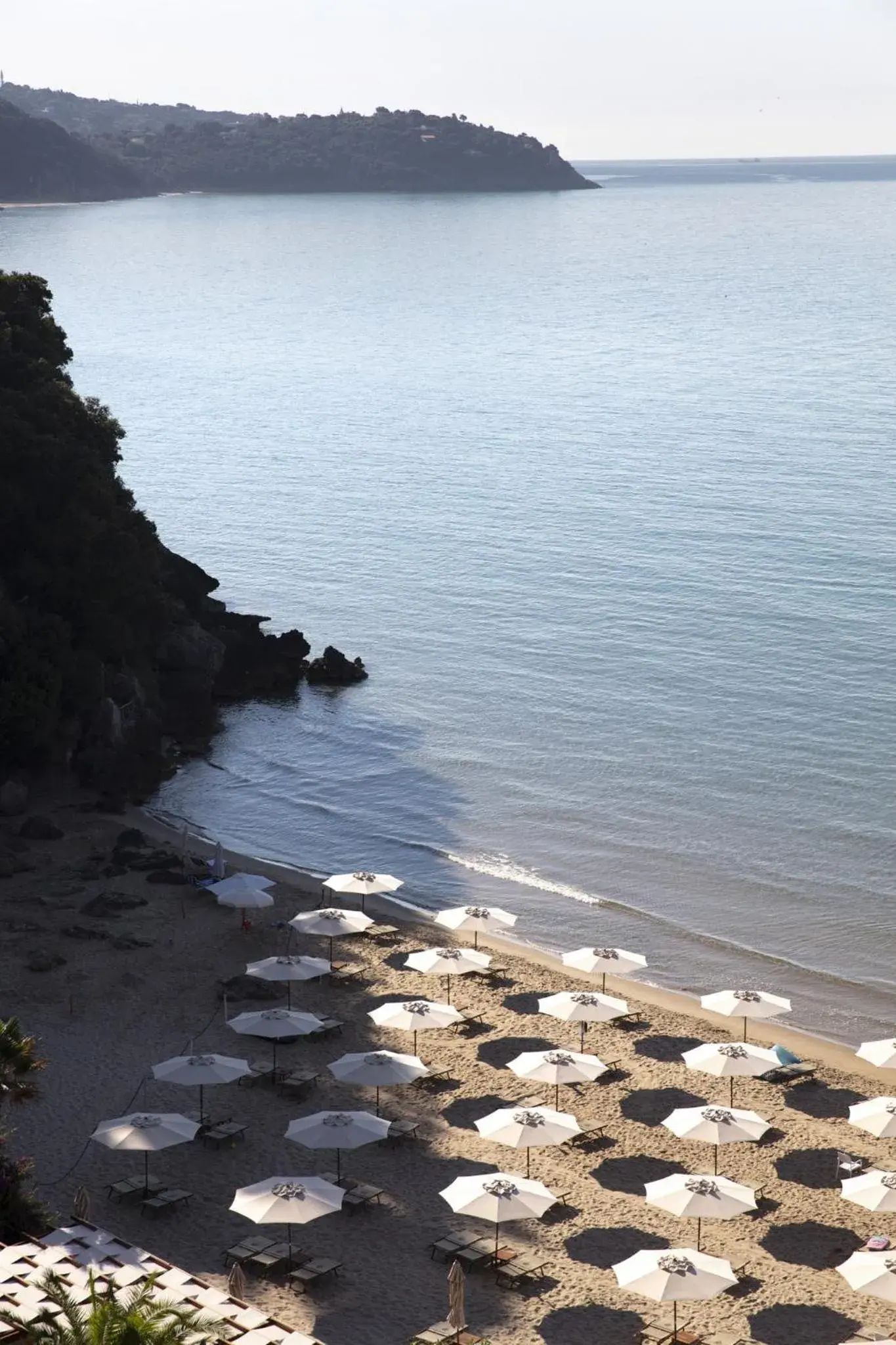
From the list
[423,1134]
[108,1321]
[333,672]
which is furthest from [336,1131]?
[333,672]

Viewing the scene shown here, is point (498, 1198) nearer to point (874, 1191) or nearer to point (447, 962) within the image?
point (874, 1191)

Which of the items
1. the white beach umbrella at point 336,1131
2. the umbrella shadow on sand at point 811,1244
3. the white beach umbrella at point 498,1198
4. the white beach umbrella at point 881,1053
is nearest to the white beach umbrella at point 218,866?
the white beach umbrella at point 336,1131

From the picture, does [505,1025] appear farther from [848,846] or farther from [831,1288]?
[848,846]

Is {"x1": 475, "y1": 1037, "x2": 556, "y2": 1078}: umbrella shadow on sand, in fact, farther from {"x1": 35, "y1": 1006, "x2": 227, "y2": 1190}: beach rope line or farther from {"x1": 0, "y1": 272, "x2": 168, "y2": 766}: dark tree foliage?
{"x1": 0, "y1": 272, "x2": 168, "y2": 766}: dark tree foliage

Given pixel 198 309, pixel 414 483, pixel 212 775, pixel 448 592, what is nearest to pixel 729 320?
pixel 198 309

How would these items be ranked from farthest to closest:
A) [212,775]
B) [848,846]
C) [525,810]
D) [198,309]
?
[198,309] < [212,775] < [525,810] < [848,846]

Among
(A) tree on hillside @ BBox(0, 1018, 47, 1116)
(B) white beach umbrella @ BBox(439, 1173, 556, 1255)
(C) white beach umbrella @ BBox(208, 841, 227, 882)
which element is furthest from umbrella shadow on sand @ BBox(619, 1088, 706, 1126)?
(C) white beach umbrella @ BBox(208, 841, 227, 882)
